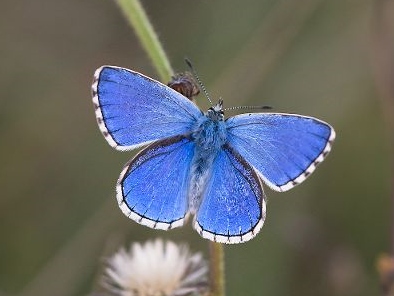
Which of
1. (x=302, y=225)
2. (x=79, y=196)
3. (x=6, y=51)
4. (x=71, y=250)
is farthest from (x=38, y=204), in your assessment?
(x=302, y=225)

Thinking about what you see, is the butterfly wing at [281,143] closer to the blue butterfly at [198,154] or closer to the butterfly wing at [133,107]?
the blue butterfly at [198,154]

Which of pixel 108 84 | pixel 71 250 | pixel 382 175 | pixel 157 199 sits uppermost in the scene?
pixel 382 175

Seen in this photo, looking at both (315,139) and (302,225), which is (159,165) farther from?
(302,225)

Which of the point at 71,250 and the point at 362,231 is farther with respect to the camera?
the point at 362,231

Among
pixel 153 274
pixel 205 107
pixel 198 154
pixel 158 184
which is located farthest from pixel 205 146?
pixel 205 107

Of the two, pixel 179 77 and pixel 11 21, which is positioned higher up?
pixel 11 21

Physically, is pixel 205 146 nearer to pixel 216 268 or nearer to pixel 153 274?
pixel 216 268

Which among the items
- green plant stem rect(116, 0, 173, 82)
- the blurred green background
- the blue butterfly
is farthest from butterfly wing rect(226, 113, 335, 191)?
the blurred green background
